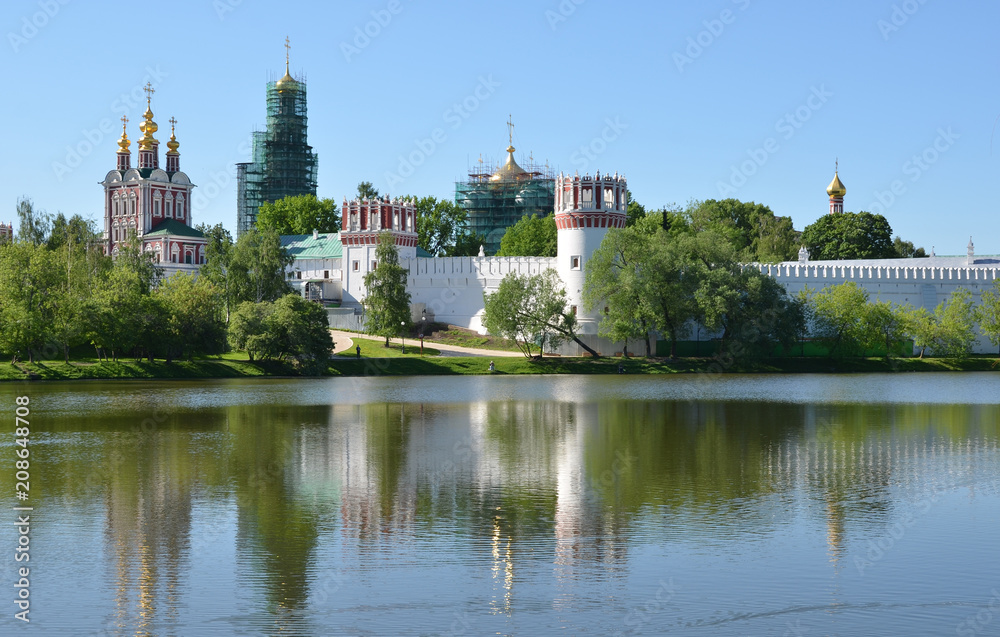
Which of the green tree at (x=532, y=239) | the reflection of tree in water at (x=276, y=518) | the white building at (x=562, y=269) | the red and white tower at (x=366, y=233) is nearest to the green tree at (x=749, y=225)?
the white building at (x=562, y=269)

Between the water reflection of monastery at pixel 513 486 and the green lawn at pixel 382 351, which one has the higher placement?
the green lawn at pixel 382 351

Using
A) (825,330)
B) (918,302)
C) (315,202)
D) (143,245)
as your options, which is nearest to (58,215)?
(143,245)

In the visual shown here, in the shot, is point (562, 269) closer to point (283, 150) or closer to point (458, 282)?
point (458, 282)

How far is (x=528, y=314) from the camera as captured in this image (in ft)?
164

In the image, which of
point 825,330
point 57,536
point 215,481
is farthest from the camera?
point 825,330

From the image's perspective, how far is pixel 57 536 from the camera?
1125 centimetres

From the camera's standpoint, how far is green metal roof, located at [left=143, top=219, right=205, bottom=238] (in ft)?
249

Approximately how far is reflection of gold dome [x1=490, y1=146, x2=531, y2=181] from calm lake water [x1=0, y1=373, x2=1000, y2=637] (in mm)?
66628

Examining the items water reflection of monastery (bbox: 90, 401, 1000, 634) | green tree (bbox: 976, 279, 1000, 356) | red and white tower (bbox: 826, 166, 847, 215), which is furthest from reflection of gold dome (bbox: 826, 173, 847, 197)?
water reflection of monastery (bbox: 90, 401, 1000, 634)

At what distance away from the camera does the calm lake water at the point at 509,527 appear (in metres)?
8.63

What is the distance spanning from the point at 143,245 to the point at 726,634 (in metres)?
72.4

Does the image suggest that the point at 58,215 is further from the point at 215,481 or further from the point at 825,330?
the point at 215,481

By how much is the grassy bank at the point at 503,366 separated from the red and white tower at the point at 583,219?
22.8ft

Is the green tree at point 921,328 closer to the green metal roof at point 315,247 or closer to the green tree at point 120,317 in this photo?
the green metal roof at point 315,247
